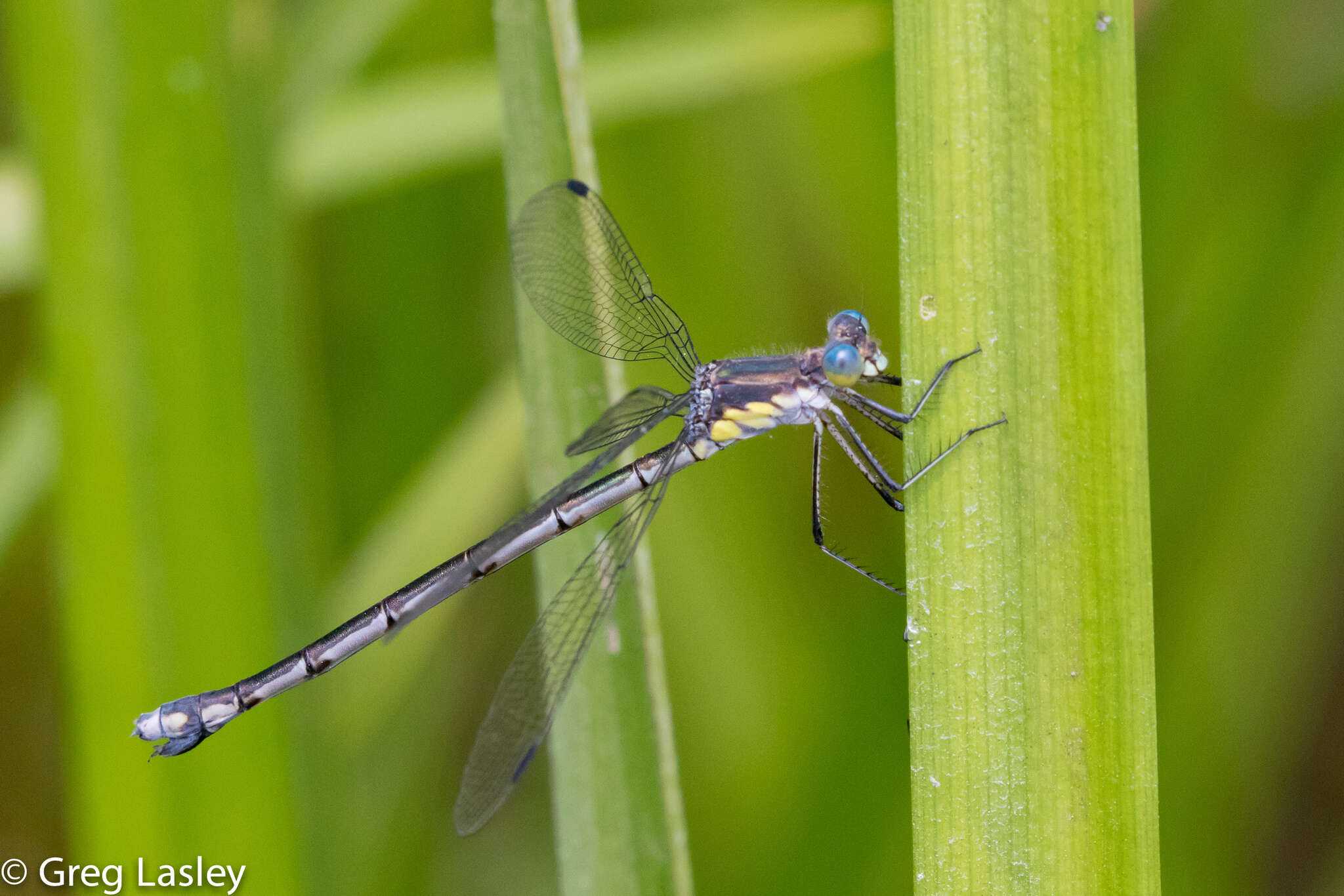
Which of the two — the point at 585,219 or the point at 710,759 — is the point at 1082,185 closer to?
the point at 585,219

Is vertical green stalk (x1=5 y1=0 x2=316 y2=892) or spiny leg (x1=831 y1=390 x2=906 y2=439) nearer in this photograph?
vertical green stalk (x1=5 y1=0 x2=316 y2=892)

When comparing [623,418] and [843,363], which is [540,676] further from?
[843,363]

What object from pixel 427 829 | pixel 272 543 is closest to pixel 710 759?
pixel 427 829

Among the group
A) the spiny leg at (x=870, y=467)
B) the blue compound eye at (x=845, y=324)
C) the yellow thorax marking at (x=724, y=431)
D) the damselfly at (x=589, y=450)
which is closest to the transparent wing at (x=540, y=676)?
the damselfly at (x=589, y=450)

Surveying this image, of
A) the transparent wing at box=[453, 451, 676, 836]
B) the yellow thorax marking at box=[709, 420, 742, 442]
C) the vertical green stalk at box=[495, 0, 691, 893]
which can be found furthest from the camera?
the yellow thorax marking at box=[709, 420, 742, 442]

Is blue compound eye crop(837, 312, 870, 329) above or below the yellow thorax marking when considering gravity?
above

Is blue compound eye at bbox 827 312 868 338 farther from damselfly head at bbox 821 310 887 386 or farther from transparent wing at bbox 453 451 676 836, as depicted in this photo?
transparent wing at bbox 453 451 676 836

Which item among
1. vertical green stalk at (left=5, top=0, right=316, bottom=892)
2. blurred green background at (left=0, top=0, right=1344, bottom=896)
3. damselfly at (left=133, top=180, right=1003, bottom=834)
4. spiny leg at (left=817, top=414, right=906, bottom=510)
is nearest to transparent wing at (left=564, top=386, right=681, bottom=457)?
damselfly at (left=133, top=180, right=1003, bottom=834)
